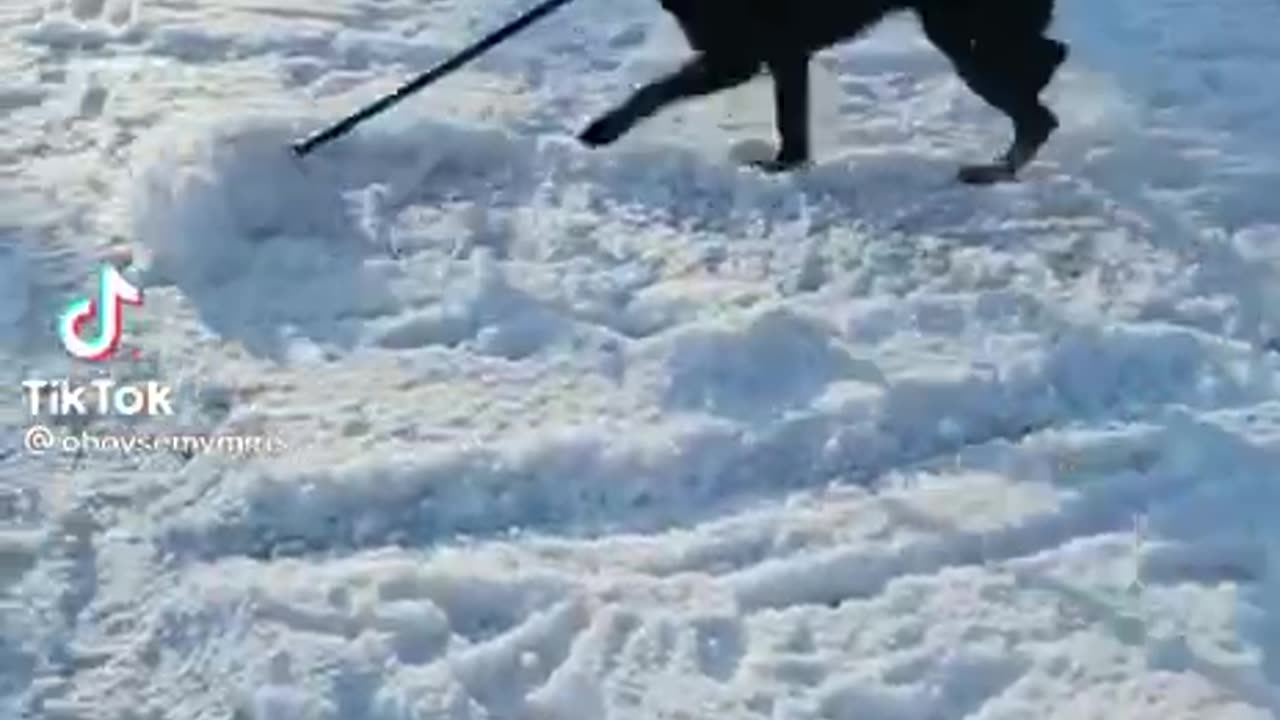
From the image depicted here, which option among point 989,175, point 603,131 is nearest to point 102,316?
point 603,131

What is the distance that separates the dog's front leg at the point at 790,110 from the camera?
3996 mm

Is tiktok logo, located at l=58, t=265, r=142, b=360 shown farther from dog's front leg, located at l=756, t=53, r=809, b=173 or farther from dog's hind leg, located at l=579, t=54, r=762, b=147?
dog's front leg, located at l=756, t=53, r=809, b=173

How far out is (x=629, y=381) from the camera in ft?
11.9

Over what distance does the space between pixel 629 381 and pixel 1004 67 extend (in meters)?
0.96

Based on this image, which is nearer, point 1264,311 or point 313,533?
point 313,533

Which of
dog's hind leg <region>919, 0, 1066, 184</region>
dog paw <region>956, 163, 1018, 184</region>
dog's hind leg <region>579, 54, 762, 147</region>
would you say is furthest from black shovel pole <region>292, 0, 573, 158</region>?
dog paw <region>956, 163, 1018, 184</region>

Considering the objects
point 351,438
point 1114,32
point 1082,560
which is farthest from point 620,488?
point 1114,32

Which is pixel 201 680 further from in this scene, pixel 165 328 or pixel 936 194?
pixel 936 194

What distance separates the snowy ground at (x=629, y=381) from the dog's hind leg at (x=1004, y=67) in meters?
0.09

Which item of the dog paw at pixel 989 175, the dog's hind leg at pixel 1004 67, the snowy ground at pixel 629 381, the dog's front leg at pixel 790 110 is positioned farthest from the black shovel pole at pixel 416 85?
the dog paw at pixel 989 175

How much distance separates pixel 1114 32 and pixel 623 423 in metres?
1.84

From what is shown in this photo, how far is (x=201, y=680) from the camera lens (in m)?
2.99

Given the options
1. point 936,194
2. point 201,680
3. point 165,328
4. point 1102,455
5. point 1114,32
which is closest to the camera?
point 201,680

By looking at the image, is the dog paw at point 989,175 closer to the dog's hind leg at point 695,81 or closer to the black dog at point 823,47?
the black dog at point 823,47
